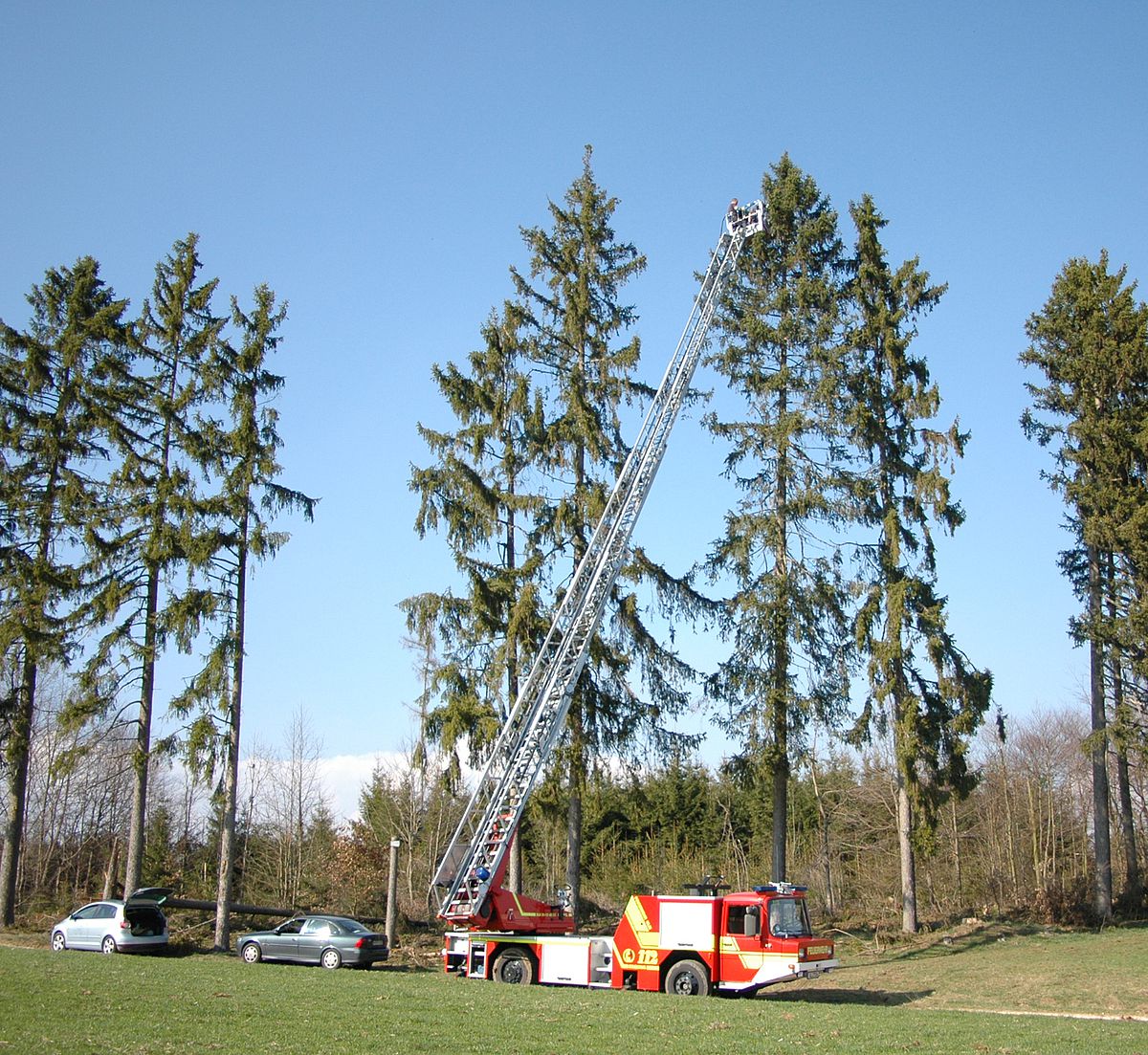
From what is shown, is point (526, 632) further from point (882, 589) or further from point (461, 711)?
point (882, 589)

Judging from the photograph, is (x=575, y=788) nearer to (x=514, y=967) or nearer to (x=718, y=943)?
(x=514, y=967)

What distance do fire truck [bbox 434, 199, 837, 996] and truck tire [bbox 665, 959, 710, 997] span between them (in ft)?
0.06

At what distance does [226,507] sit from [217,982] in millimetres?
14462

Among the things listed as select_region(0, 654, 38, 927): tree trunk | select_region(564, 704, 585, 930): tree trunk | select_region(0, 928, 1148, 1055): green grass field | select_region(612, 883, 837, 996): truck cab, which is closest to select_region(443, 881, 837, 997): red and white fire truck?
select_region(612, 883, 837, 996): truck cab

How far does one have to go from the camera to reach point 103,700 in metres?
27.5

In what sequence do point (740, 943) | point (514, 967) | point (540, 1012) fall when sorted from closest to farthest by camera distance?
point (540, 1012)
point (740, 943)
point (514, 967)

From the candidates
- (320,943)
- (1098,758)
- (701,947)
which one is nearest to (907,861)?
(1098,758)

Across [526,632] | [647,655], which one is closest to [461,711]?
[526,632]

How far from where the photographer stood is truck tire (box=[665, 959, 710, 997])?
714 inches

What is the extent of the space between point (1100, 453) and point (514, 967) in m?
22.1

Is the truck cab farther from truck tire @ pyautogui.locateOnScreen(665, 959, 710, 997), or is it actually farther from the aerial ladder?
the aerial ladder

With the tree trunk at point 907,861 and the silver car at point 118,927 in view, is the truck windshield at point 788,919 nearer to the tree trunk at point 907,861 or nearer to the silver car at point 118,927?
the tree trunk at point 907,861

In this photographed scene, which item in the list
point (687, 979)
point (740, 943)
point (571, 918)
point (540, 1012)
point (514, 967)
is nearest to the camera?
point (540, 1012)

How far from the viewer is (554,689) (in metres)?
24.2
